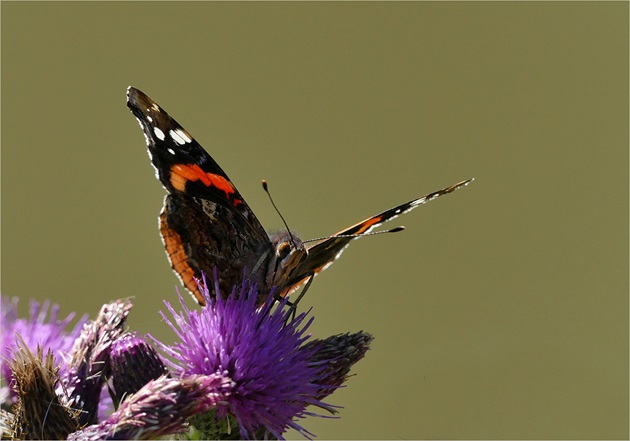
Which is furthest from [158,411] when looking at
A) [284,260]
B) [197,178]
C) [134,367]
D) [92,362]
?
[197,178]

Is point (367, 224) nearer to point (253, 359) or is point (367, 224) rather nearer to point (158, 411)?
point (253, 359)

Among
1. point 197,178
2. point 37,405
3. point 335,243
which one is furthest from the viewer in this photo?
point 335,243

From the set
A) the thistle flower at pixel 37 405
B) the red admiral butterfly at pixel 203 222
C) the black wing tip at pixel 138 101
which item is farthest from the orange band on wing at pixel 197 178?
the thistle flower at pixel 37 405

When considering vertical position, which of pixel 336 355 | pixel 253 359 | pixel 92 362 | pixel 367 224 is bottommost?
pixel 92 362

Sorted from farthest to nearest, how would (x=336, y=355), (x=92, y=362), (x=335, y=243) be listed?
(x=335, y=243) → (x=92, y=362) → (x=336, y=355)

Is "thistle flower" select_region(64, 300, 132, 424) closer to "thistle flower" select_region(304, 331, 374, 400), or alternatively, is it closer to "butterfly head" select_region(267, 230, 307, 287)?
"butterfly head" select_region(267, 230, 307, 287)

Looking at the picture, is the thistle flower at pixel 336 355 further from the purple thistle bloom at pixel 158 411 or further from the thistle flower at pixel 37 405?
the thistle flower at pixel 37 405

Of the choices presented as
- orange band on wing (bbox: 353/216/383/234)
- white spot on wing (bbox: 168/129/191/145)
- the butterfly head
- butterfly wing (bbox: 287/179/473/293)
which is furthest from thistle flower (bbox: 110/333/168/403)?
orange band on wing (bbox: 353/216/383/234)
